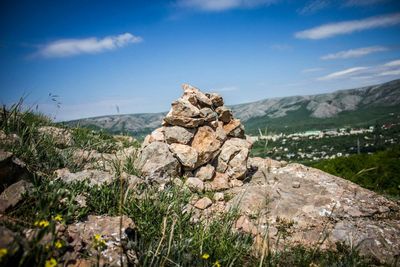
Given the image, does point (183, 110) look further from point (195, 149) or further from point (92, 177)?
point (92, 177)

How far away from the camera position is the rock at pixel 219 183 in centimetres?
929

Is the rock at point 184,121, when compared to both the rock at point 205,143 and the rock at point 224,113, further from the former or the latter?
the rock at point 224,113

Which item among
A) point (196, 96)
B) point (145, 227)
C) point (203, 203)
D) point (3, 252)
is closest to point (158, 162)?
point (203, 203)

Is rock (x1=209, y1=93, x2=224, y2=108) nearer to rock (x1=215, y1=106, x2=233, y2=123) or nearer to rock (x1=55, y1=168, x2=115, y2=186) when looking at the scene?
rock (x1=215, y1=106, x2=233, y2=123)

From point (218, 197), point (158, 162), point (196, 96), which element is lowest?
point (218, 197)

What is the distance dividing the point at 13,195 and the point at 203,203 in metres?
5.17

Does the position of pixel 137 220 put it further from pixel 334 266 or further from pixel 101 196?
pixel 334 266

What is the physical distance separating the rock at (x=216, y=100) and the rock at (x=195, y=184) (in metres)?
4.43

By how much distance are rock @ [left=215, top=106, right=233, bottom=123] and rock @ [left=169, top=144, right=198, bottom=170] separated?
306cm

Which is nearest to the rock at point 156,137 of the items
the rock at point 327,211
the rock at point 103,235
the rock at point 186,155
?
the rock at point 186,155

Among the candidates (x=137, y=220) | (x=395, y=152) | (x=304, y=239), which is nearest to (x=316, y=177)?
(x=304, y=239)

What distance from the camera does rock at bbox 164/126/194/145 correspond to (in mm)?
9891

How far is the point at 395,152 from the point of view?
40.1m

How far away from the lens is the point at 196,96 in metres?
A: 11.2
